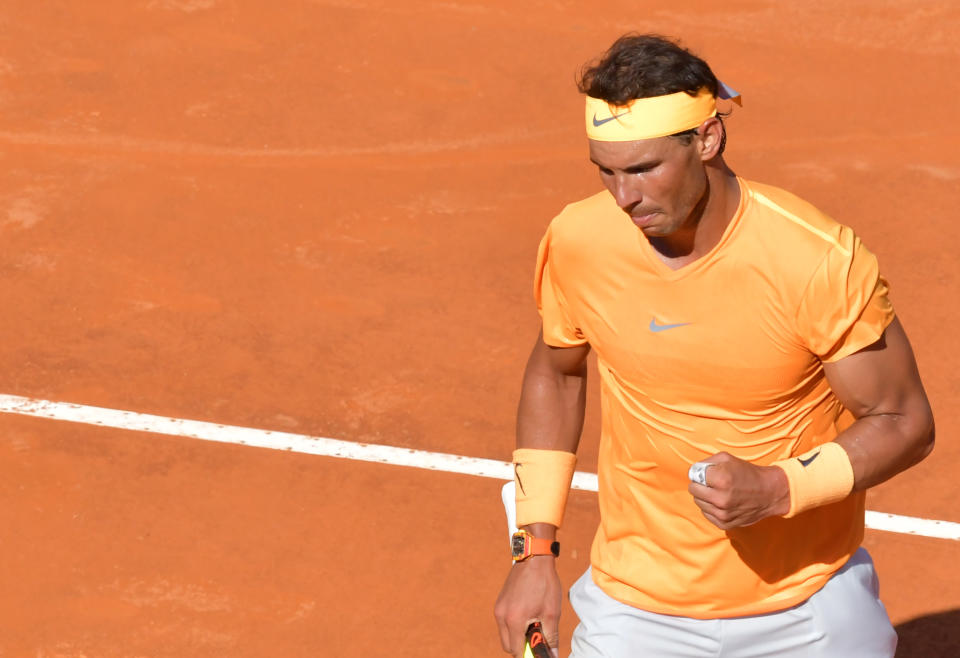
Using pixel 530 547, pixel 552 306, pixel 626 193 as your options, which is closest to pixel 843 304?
pixel 626 193

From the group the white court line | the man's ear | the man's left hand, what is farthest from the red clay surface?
the man's ear

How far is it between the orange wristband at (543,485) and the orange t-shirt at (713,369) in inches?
5.7

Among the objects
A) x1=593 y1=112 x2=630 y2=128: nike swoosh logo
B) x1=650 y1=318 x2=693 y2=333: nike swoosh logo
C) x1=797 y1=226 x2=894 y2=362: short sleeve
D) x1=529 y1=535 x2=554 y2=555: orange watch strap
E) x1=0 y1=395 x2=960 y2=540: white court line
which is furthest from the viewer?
x1=0 y1=395 x2=960 y2=540: white court line

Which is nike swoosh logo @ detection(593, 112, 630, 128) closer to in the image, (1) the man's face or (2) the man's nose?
(1) the man's face

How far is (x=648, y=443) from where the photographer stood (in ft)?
14.8

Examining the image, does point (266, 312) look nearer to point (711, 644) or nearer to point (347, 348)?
point (347, 348)

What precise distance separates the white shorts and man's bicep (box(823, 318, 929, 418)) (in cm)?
66

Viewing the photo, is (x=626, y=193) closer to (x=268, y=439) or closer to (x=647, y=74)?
(x=647, y=74)

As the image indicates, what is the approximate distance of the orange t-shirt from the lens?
410 cm

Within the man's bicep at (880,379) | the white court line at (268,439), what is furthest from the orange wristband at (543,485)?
the white court line at (268,439)

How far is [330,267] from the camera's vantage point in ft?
31.9

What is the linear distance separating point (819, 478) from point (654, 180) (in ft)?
3.10

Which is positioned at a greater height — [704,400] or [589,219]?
[589,219]

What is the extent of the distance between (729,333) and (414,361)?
15.5 feet
